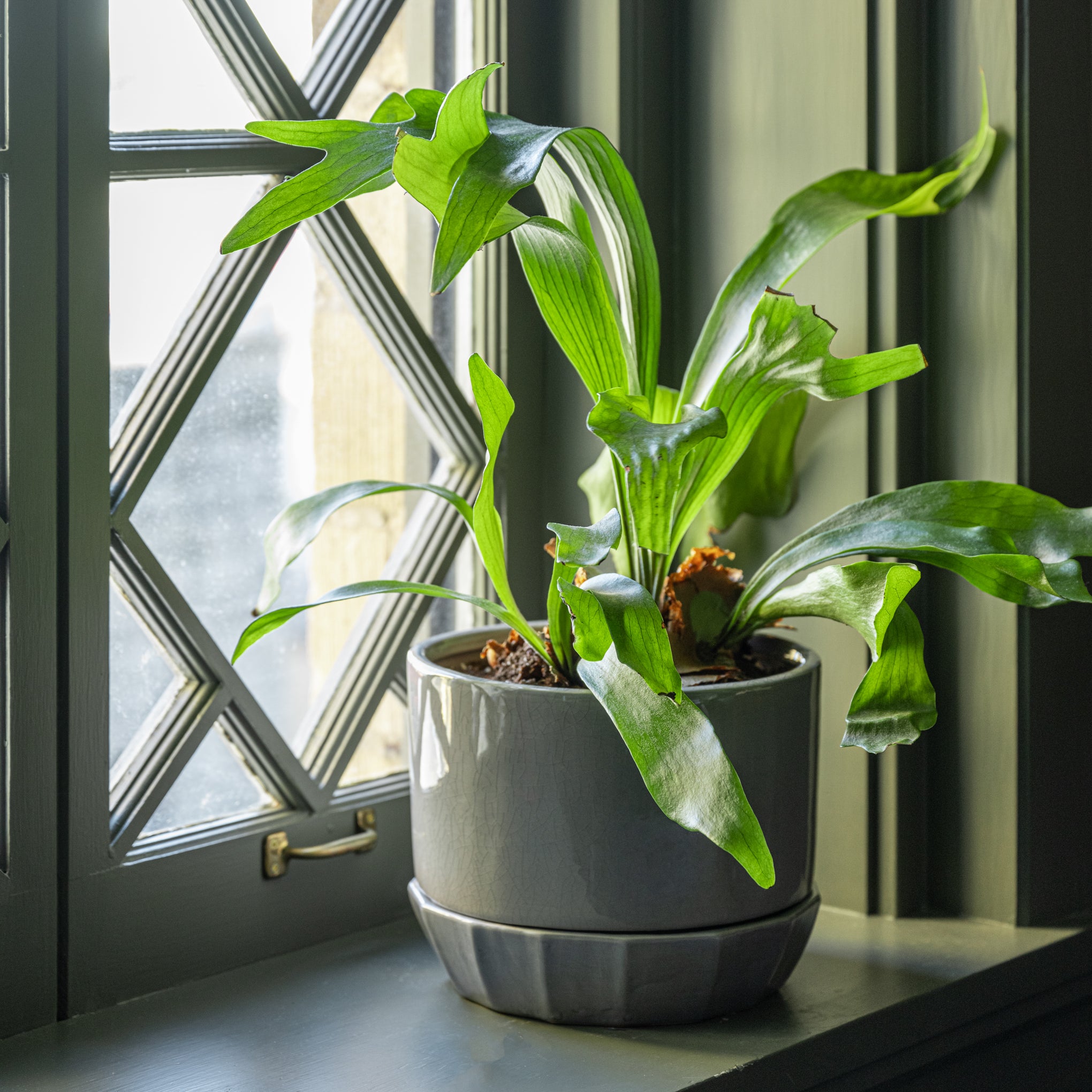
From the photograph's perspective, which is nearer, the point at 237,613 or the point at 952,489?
the point at 952,489

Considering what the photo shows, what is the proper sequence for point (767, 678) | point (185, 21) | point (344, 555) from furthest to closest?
point (344, 555)
point (185, 21)
point (767, 678)

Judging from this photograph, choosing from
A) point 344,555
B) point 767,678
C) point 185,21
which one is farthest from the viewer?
point 344,555

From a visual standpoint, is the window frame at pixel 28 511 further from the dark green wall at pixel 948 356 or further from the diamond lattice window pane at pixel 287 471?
the dark green wall at pixel 948 356

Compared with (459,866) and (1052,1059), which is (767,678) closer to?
(459,866)

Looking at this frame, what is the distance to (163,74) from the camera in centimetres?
83

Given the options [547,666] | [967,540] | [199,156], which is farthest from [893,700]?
[199,156]

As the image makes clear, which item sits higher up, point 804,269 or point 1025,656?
point 804,269

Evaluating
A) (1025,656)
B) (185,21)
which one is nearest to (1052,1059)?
(1025,656)

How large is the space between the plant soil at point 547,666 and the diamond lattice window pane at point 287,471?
0.18 m

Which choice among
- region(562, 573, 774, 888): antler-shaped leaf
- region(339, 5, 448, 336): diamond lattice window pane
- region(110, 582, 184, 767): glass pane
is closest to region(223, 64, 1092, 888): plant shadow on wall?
region(562, 573, 774, 888): antler-shaped leaf

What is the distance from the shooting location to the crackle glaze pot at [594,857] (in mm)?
696

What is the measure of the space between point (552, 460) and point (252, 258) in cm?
31

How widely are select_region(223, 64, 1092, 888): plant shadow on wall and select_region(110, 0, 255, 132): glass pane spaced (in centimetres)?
24

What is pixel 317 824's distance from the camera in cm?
91
